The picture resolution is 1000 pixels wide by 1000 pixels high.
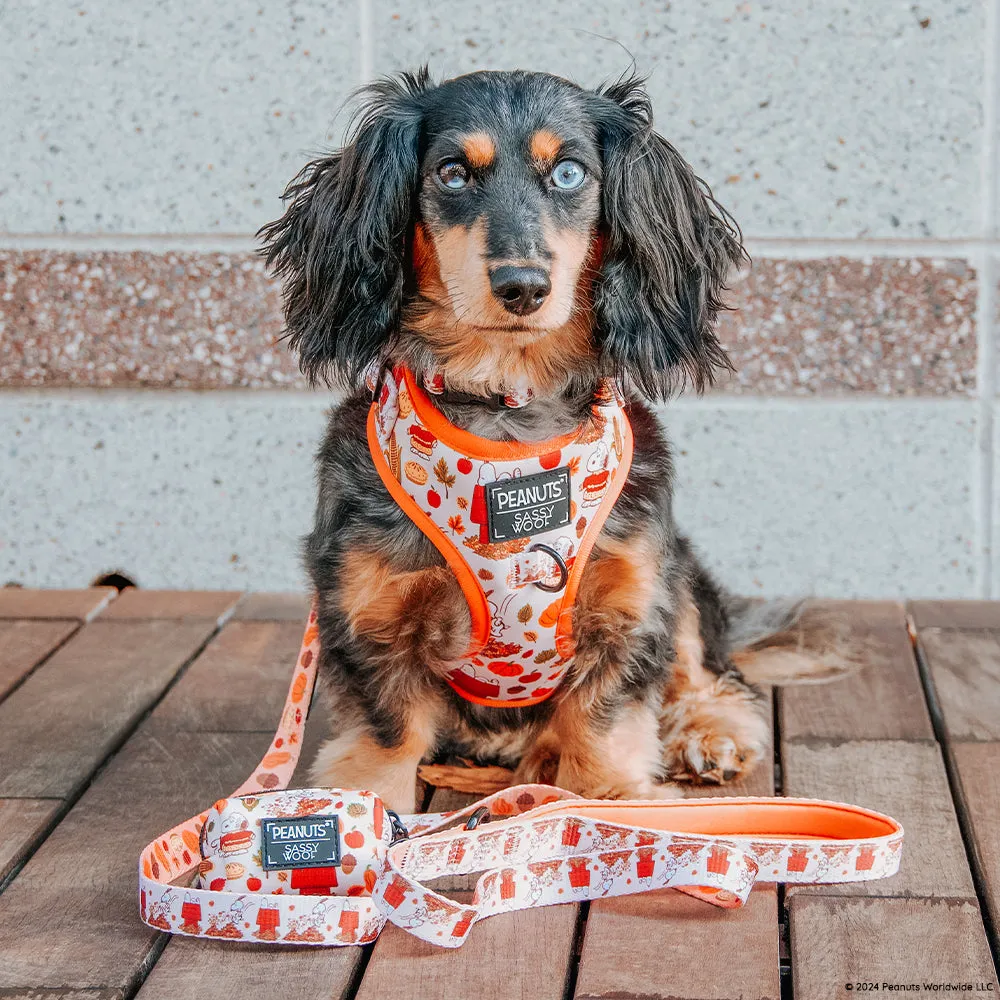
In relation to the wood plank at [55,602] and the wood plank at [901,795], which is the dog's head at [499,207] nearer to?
the wood plank at [901,795]

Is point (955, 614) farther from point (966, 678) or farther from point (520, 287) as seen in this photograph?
point (520, 287)

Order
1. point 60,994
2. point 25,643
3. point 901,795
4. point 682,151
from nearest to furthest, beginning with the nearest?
point 60,994, point 901,795, point 25,643, point 682,151

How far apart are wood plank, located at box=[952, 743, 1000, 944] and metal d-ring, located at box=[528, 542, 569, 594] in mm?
824

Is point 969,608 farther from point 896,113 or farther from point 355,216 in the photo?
point 355,216

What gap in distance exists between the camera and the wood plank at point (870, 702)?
2.74m

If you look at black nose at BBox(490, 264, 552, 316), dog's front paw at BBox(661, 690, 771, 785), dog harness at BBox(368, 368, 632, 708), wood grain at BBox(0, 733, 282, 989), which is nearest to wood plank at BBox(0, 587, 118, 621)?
wood grain at BBox(0, 733, 282, 989)

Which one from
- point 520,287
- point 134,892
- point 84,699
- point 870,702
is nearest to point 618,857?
point 134,892

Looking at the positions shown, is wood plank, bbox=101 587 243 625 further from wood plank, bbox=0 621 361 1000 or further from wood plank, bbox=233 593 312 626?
wood plank, bbox=0 621 361 1000

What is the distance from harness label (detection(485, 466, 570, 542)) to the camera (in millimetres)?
2172

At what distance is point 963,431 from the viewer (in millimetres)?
3514

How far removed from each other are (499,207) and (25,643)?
1.85m

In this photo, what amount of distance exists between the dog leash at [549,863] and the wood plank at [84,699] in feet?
1.52

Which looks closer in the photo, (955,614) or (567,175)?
(567,175)

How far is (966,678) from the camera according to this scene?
301 centimetres
